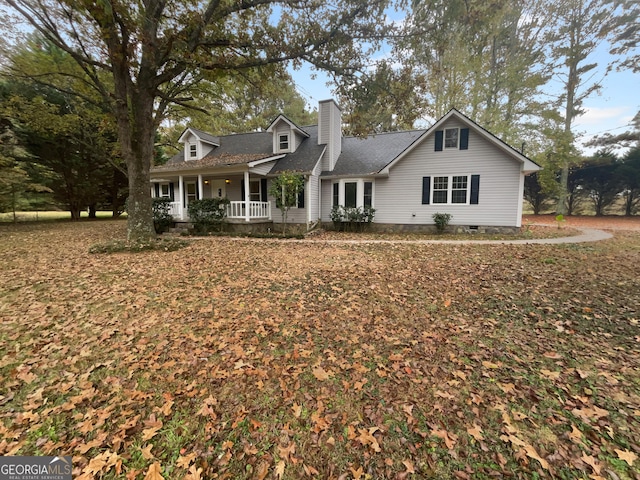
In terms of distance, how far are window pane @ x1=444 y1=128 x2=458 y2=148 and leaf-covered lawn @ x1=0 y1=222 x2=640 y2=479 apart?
895 cm

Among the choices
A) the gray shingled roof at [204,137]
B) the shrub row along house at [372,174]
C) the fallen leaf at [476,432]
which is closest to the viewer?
the fallen leaf at [476,432]

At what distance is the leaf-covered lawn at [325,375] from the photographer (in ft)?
7.38

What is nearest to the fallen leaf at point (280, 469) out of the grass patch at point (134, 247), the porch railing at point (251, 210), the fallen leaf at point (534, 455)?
the fallen leaf at point (534, 455)

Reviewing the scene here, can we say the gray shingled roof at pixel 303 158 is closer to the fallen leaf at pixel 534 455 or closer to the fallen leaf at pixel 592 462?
the fallen leaf at pixel 534 455

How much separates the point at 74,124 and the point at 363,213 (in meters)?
18.0

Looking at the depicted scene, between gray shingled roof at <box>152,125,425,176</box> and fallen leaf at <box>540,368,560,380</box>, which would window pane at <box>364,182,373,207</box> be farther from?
fallen leaf at <box>540,368,560,380</box>

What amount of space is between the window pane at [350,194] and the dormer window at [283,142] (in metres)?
4.46

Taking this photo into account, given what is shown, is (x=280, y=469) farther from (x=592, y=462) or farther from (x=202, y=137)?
(x=202, y=137)

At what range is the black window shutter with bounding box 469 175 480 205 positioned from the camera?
1329cm

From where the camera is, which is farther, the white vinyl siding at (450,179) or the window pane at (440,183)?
the window pane at (440,183)

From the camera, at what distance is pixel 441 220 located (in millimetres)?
13703

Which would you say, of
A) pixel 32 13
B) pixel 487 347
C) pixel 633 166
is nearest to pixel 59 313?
pixel 487 347

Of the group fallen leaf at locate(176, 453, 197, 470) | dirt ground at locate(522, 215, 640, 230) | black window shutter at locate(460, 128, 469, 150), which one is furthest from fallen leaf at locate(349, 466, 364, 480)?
dirt ground at locate(522, 215, 640, 230)

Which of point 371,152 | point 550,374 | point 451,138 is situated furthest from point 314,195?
point 550,374
